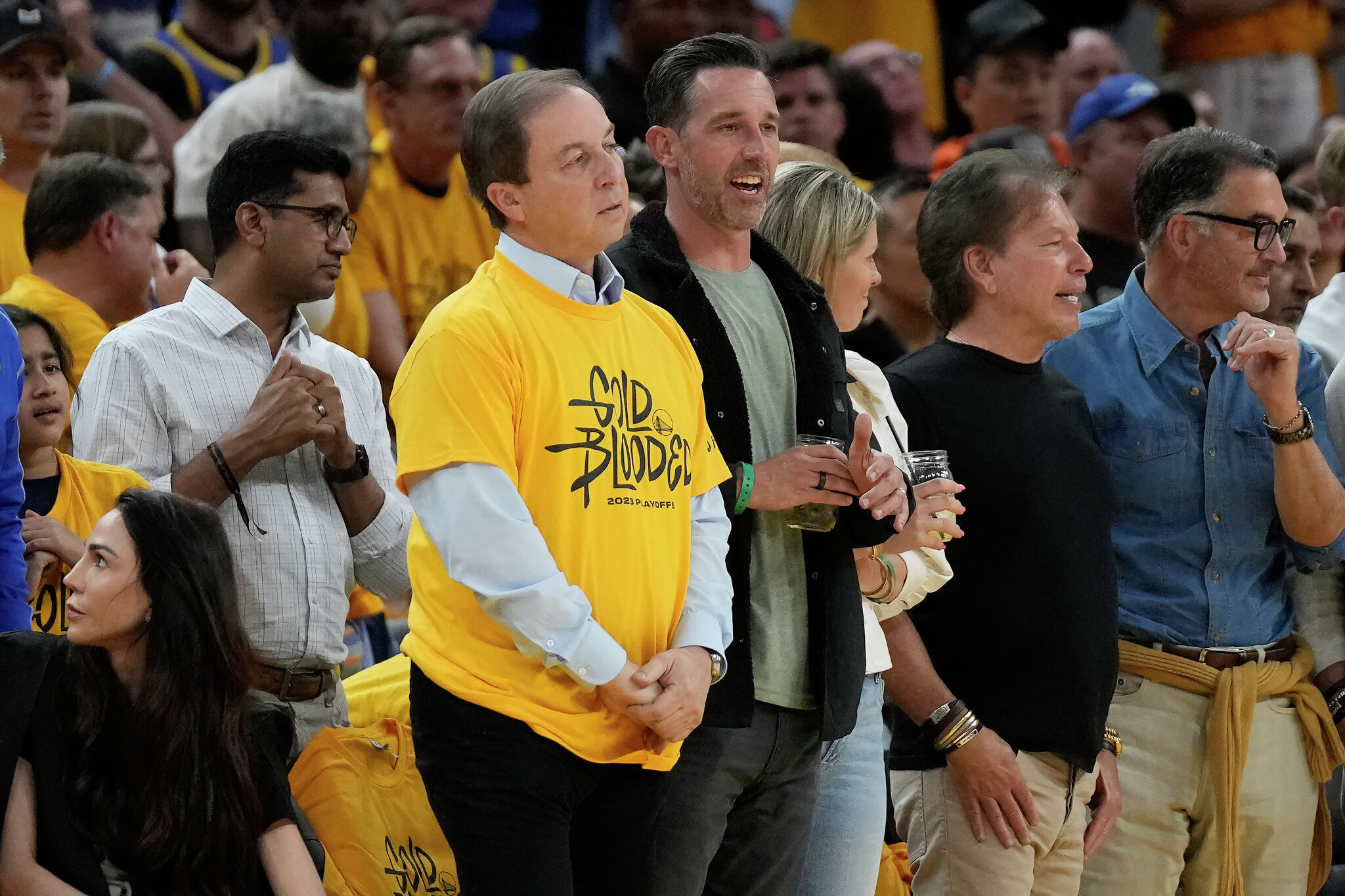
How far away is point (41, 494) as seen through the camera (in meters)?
3.07

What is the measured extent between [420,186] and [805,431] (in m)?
2.68

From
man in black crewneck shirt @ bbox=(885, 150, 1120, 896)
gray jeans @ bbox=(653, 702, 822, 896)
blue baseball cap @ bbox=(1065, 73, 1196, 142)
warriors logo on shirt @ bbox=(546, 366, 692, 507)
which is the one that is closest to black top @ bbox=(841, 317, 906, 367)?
blue baseball cap @ bbox=(1065, 73, 1196, 142)

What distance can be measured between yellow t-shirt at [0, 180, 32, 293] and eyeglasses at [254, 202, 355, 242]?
4.77 ft

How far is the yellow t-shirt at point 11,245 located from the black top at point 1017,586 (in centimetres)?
249

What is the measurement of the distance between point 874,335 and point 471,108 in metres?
2.53

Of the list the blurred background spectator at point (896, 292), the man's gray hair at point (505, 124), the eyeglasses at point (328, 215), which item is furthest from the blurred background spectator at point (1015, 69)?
the man's gray hair at point (505, 124)

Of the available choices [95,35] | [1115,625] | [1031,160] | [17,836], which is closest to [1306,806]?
[1115,625]

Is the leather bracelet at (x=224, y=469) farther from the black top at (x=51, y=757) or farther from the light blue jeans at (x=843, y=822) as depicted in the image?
the light blue jeans at (x=843, y=822)

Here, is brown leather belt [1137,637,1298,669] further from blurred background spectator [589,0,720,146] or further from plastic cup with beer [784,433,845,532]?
blurred background spectator [589,0,720,146]

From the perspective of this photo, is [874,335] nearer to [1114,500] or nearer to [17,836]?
[1114,500]

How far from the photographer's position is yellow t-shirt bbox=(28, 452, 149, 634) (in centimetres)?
306

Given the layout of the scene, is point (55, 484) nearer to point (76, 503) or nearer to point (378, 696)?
point (76, 503)

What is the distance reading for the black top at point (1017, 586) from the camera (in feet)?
10.7

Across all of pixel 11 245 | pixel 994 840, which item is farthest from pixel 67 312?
pixel 994 840
